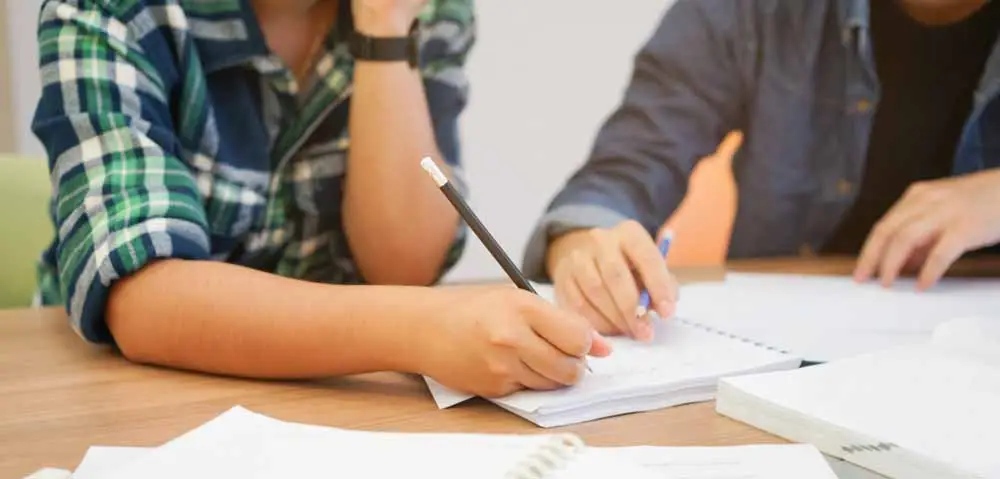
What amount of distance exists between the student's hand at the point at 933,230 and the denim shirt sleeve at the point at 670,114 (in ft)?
0.92

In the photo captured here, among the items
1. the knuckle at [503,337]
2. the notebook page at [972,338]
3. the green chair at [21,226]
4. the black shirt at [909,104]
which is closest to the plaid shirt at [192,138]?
the green chair at [21,226]

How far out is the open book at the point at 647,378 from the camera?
46 cm

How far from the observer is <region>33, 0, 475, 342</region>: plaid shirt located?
1.87 feet

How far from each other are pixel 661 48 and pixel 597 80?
9 centimetres

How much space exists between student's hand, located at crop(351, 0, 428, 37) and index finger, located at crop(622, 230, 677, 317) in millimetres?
348

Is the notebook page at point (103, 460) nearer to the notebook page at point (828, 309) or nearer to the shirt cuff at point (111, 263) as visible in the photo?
the shirt cuff at point (111, 263)

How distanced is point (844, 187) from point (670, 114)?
25 centimetres

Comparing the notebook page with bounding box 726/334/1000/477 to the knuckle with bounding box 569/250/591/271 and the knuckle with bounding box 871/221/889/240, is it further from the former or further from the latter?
the knuckle with bounding box 871/221/889/240

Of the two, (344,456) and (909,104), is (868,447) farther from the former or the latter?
(909,104)

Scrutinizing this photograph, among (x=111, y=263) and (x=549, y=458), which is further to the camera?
(x=111, y=263)

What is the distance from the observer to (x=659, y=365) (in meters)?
0.53

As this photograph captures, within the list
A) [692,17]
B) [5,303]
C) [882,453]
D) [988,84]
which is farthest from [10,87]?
[988,84]

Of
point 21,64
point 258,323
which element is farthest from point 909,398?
point 21,64

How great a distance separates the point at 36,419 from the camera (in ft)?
1.47
